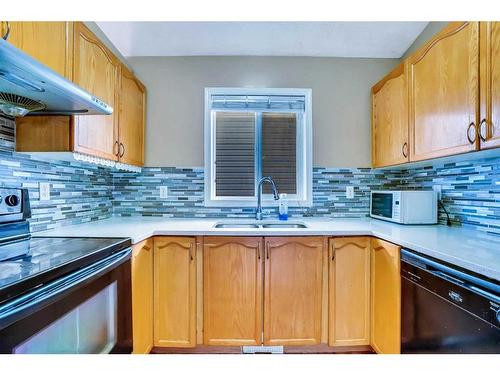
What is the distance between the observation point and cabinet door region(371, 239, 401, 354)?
4.81 feet

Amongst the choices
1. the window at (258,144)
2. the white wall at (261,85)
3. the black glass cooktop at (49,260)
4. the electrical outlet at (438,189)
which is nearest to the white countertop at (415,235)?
the black glass cooktop at (49,260)

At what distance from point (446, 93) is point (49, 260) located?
6.80 feet

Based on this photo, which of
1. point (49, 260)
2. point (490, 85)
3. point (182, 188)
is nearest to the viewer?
point (49, 260)

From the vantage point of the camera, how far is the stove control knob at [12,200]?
4.14 feet

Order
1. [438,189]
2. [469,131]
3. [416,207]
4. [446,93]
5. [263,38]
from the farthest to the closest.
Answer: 1. [263,38]
2. [438,189]
3. [416,207]
4. [446,93]
5. [469,131]

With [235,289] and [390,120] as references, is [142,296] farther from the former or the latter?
[390,120]

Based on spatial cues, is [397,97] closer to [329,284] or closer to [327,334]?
[329,284]

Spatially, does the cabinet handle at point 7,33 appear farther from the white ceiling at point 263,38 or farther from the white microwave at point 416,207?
the white microwave at point 416,207

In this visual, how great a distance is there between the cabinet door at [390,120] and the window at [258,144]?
1.86 feet

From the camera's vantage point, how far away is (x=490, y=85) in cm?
121

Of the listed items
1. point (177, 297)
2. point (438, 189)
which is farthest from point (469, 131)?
point (177, 297)

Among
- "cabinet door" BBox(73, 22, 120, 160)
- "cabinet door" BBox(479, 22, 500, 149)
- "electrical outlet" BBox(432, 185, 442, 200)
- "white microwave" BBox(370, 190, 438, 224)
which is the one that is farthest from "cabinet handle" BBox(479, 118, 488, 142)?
"cabinet door" BBox(73, 22, 120, 160)
